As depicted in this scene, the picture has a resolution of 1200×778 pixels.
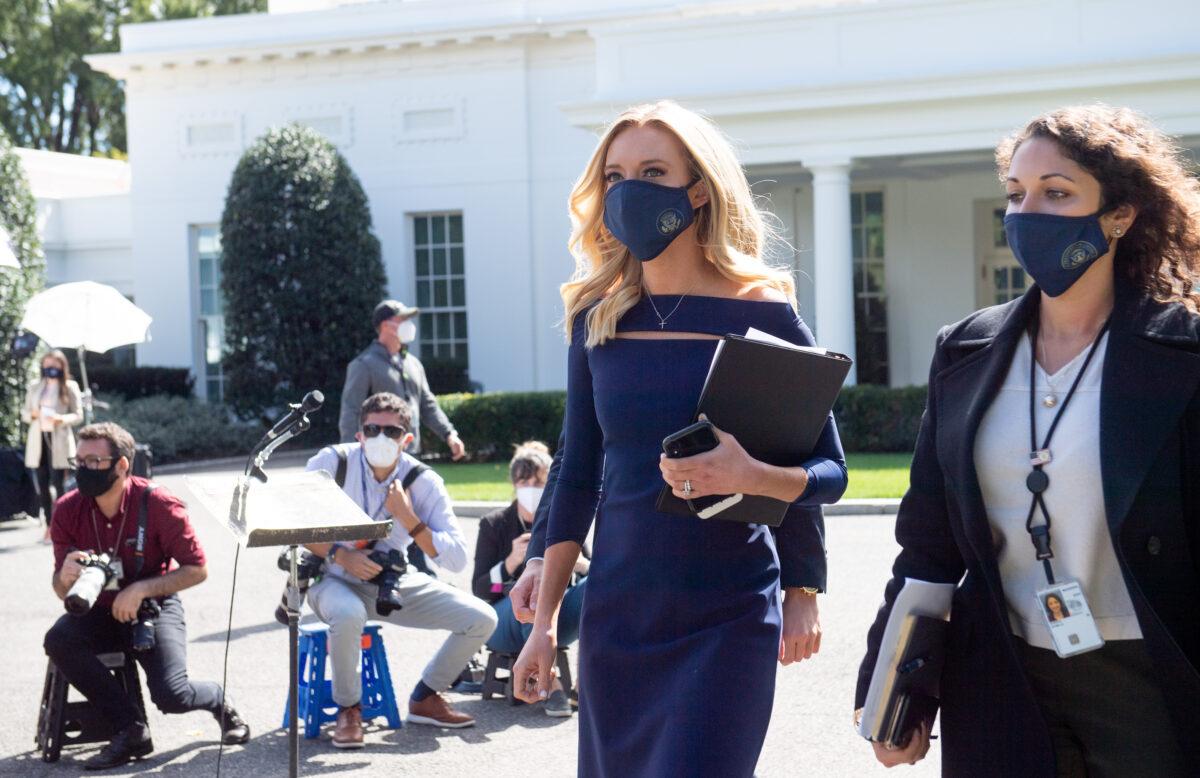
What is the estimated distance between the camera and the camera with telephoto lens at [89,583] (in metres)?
6.27

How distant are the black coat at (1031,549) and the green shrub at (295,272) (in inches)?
844

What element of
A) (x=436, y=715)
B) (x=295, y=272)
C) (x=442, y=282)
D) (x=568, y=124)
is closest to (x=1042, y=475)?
(x=436, y=715)

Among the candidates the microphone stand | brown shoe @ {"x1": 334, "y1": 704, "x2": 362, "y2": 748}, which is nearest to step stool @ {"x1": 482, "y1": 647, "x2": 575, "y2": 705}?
brown shoe @ {"x1": 334, "y1": 704, "x2": 362, "y2": 748}

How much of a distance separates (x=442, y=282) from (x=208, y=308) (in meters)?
4.71

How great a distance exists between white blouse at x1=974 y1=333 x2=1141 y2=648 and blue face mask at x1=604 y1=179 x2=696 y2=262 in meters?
0.85

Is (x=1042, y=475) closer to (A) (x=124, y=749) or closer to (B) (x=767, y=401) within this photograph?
(B) (x=767, y=401)

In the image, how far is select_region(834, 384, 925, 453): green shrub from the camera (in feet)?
63.2

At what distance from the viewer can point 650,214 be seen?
3.44 m

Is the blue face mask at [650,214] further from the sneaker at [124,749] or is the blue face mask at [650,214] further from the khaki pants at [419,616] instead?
the sneaker at [124,749]

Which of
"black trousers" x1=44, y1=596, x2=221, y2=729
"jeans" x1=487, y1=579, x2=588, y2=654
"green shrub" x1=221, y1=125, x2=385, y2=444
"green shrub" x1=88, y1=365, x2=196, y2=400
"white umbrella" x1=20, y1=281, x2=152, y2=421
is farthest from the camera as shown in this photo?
"green shrub" x1=88, y1=365, x2=196, y2=400

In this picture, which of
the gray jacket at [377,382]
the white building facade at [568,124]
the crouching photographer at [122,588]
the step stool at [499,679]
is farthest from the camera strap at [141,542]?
the white building facade at [568,124]

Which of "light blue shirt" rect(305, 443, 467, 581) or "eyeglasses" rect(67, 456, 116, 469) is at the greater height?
"eyeglasses" rect(67, 456, 116, 469)

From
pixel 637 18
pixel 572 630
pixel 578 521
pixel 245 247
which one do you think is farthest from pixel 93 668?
pixel 637 18

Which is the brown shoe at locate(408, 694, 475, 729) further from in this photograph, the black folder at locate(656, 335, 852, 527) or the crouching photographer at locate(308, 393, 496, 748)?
the black folder at locate(656, 335, 852, 527)
